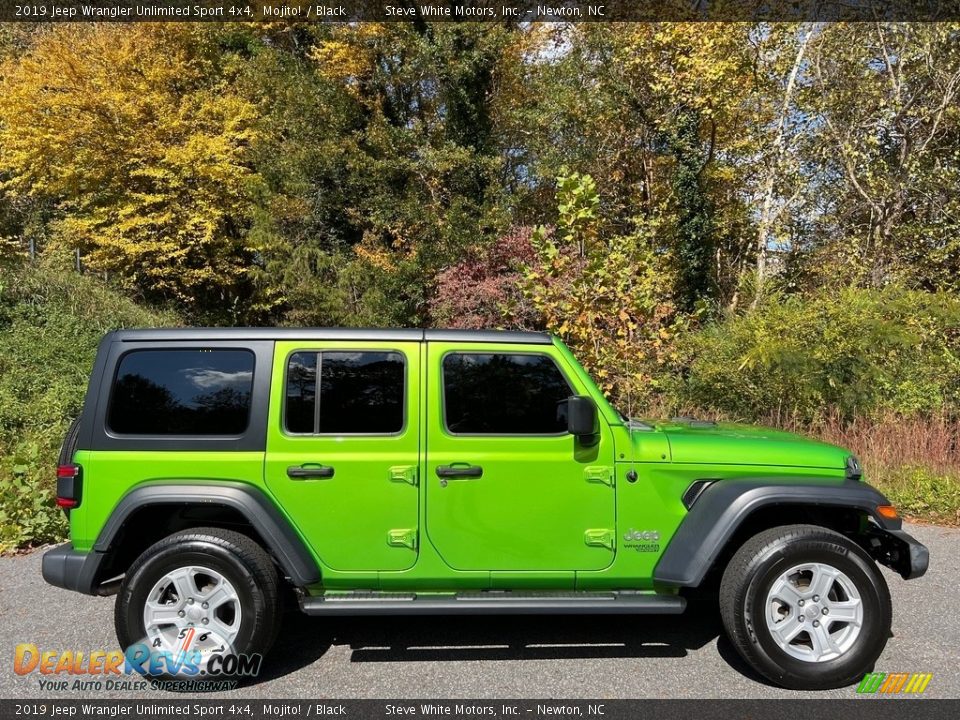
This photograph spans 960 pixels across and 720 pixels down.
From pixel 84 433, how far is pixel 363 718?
80.1 inches

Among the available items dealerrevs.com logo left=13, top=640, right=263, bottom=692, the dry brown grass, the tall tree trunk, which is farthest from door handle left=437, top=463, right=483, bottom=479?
the tall tree trunk

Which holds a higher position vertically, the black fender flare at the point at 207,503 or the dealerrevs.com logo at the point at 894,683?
the black fender flare at the point at 207,503

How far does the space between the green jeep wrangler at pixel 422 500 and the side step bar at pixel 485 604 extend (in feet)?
0.04

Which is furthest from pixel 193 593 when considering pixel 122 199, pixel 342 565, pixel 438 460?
pixel 122 199

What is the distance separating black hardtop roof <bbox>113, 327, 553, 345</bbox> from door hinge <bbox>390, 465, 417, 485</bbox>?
2.25 ft

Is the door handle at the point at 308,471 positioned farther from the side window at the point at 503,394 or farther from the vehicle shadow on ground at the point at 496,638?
the vehicle shadow on ground at the point at 496,638

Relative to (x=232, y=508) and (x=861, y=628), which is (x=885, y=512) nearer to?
(x=861, y=628)

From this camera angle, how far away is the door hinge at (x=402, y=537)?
3436 mm

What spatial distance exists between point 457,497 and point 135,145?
1882 cm

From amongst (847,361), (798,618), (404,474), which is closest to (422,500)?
(404,474)

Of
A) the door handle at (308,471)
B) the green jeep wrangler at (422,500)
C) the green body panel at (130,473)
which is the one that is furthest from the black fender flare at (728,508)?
the green body panel at (130,473)

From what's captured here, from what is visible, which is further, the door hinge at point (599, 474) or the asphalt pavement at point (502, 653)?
the door hinge at point (599, 474)

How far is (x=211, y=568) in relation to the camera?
131 inches

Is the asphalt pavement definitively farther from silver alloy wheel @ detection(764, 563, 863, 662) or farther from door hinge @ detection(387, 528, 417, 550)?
door hinge @ detection(387, 528, 417, 550)
